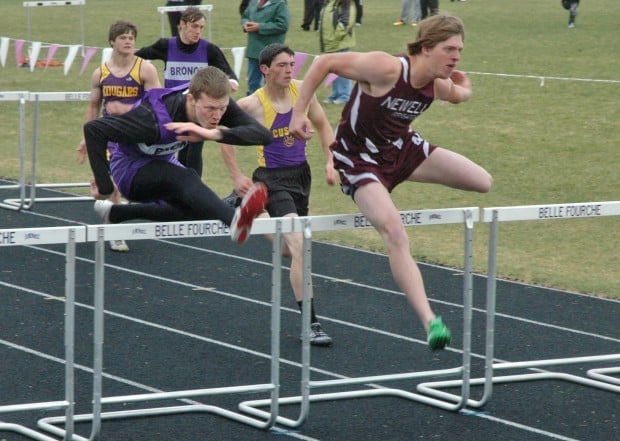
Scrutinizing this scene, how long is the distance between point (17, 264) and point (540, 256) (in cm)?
407

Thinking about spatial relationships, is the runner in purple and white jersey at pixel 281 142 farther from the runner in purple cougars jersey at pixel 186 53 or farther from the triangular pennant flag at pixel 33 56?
the triangular pennant flag at pixel 33 56

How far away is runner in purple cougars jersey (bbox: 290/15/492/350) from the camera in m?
6.06

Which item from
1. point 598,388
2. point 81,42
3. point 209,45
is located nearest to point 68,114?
point 81,42

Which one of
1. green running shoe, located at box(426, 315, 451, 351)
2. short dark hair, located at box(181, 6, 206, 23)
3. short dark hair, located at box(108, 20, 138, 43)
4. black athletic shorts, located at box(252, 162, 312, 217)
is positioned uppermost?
short dark hair, located at box(181, 6, 206, 23)

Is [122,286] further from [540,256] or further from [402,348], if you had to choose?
[540,256]

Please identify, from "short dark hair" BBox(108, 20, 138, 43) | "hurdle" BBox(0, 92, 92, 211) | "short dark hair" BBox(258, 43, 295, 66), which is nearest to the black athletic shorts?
"short dark hair" BBox(258, 43, 295, 66)

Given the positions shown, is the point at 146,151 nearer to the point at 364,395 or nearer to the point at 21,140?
the point at 364,395

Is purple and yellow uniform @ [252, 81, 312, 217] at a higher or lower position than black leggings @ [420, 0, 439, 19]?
lower

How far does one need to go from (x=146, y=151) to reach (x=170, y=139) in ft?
0.80

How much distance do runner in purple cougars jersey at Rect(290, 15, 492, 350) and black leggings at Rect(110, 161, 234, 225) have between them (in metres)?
0.61

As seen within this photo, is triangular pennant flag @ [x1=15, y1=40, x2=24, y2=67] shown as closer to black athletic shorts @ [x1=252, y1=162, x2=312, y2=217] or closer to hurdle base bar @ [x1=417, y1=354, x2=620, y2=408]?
black athletic shorts @ [x1=252, y1=162, x2=312, y2=217]

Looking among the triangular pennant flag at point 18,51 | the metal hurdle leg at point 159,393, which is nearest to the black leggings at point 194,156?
the metal hurdle leg at point 159,393

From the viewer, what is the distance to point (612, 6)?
1172 inches

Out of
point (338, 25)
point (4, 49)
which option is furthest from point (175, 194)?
point (4, 49)
